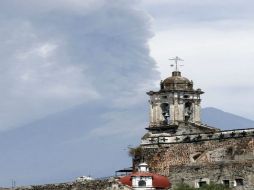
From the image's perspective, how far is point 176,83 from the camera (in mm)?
107562

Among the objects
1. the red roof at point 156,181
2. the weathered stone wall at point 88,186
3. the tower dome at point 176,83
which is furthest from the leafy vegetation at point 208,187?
the tower dome at point 176,83

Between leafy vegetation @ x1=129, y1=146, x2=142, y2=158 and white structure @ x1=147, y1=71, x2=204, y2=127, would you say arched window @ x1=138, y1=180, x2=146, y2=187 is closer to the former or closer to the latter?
leafy vegetation @ x1=129, y1=146, x2=142, y2=158

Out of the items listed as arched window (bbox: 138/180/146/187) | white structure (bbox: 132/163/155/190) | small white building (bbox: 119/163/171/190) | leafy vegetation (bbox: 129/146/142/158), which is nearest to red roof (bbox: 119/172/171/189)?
small white building (bbox: 119/163/171/190)

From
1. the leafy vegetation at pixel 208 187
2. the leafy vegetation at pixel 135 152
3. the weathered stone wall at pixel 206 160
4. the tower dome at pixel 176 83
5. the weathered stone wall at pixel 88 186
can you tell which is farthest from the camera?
the tower dome at pixel 176 83

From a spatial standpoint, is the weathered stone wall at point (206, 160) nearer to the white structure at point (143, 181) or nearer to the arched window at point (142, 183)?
the white structure at point (143, 181)

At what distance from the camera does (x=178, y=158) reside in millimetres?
101688

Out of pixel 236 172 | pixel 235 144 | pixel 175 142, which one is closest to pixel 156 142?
pixel 175 142

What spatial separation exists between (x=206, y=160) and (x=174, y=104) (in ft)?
33.5

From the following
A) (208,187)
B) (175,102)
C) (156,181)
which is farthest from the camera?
(175,102)

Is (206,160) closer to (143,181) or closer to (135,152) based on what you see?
(135,152)

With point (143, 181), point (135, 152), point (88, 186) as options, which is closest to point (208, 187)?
point (143, 181)

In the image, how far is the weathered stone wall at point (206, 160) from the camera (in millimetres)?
88125

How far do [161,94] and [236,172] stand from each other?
21.7 meters

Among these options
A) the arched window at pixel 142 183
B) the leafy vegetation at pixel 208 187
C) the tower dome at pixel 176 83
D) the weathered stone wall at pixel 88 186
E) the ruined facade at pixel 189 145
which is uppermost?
the tower dome at pixel 176 83
